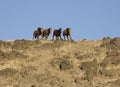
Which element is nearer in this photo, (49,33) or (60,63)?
(60,63)

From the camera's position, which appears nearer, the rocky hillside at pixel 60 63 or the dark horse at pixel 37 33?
the rocky hillside at pixel 60 63

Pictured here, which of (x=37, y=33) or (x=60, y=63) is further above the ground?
(x=37, y=33)

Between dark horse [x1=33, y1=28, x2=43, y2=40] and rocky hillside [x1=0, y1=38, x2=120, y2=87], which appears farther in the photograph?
dark horse [x1=33, y1=28, x2=43, y2=40]

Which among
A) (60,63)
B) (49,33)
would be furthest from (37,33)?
(60,63)

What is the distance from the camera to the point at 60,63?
3381 cm

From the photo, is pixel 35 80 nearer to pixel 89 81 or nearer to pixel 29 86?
pixel 29 86

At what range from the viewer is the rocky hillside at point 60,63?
3094 cm

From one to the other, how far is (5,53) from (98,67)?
7.61 meters

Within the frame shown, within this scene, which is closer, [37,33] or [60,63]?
[60,63]

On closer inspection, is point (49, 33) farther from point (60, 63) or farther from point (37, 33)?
point (60, 63)

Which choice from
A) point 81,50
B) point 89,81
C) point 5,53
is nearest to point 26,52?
point 5,53

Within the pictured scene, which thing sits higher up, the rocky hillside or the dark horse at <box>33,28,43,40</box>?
the dark horse at <box>33,28,43,40</box>

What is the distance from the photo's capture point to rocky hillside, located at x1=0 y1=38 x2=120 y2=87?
30.9 metres

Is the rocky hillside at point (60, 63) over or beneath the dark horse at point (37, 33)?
beneath
